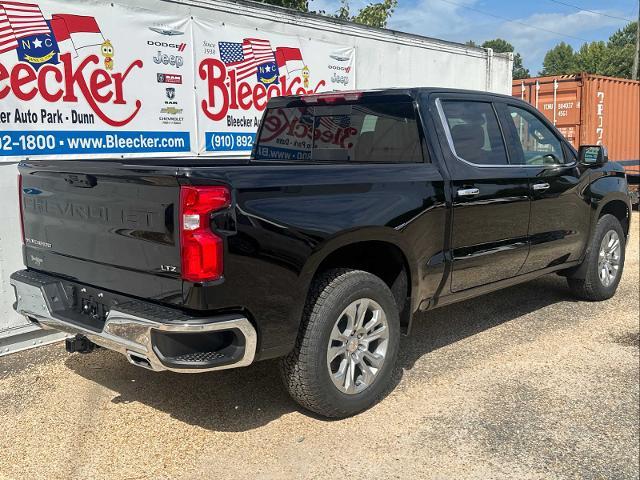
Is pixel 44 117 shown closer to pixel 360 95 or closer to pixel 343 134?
pixel 343 134

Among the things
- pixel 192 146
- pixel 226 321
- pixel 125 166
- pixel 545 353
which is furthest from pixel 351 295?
pixel 192 146

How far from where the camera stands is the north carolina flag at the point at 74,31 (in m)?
5.21

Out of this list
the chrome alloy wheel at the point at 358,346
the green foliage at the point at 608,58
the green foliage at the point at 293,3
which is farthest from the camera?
the green foliage at the point at 608,58

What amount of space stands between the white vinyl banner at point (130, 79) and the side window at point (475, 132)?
283 cm

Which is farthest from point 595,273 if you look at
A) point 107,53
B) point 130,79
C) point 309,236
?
point 107,53

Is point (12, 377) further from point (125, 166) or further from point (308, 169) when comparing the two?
point (308, 169)

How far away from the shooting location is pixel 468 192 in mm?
4328

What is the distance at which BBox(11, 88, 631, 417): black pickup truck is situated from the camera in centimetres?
304

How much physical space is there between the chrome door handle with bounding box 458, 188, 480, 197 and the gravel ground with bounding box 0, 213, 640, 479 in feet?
4.09

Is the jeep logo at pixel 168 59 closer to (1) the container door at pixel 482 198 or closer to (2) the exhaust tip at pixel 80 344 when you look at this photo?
(1) the container door at pixel 482 198

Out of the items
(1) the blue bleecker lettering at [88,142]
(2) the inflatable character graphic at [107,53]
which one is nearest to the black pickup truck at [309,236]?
(1) the blue bleecker lettering at [88,142]

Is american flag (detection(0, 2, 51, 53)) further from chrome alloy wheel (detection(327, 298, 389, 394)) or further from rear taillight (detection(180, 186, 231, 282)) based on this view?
chrome alloy wheel (detection(327, 298, 389, 394))

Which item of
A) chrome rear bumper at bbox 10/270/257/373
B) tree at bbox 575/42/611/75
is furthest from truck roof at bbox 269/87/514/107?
tree at bbox 575/42/611/75

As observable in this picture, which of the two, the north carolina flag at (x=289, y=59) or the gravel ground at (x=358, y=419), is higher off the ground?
the north carolina flag at (x=289, y=59)
